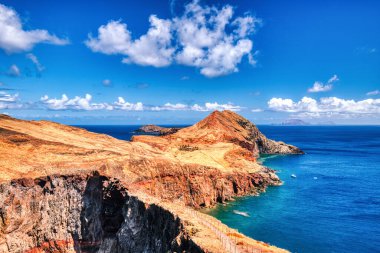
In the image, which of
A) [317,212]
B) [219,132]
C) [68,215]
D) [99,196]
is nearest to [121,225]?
[99,196]

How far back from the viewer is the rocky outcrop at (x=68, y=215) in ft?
188

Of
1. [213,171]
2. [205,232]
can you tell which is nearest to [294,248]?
[205,232]

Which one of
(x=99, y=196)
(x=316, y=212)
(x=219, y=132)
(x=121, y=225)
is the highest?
(x=219, y=132)

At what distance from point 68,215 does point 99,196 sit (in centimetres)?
723

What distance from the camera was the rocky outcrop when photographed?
188 ft

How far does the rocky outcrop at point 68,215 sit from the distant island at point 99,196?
0.56ft

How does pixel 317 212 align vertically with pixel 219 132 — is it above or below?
below

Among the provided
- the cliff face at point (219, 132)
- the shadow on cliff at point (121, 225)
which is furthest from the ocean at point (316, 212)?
the cliff face at point (219, 132)

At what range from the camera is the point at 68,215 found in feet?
213

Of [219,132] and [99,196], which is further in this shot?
[219,132]

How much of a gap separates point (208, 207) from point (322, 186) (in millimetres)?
49753

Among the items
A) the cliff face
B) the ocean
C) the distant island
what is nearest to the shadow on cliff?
the distant island

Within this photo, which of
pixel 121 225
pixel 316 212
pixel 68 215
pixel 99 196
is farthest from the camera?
pixel 316 212

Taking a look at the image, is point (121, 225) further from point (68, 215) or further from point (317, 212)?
point (317, 212)
